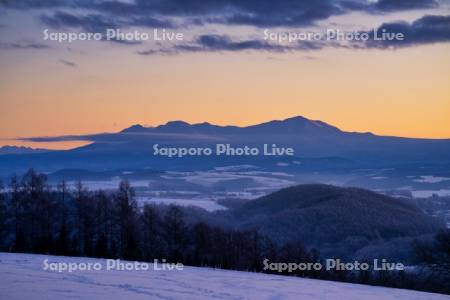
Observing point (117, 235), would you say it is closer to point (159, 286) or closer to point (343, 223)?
point (159, 286)

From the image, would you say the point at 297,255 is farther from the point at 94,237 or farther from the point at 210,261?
the point at 94,237

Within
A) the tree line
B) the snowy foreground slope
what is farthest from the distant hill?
the snowy foreground slope

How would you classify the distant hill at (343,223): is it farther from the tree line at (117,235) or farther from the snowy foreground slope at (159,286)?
the snowy foreground slope at (159,286)

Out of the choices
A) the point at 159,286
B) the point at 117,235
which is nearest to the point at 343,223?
the point at 117,235

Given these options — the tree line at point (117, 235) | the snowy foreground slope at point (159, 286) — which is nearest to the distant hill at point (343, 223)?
the tree line at point (117, 235)

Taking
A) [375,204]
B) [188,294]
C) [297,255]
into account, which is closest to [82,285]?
[188,294]
